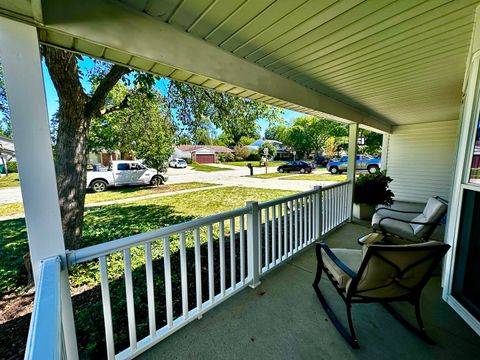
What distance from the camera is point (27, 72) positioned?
3.55ft

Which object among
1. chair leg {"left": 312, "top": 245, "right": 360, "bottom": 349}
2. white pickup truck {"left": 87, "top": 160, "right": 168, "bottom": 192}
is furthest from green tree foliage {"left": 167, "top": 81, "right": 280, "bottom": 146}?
white pickup truck {"left": 87, "top": 160, "right": 168, "bottom": 192}

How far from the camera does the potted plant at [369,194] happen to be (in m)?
4.91

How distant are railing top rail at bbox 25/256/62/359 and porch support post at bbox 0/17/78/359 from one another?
0.18 metres

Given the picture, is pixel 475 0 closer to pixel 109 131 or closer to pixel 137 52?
pixel 137 52

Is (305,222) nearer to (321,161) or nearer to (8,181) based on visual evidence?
(8,181)

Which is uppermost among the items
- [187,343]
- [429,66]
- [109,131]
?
[429,66]

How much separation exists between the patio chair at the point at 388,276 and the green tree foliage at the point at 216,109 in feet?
12.6

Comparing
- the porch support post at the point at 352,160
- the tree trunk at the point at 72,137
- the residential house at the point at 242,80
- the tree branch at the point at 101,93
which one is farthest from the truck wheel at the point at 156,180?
the porch support post at the point at 352,160

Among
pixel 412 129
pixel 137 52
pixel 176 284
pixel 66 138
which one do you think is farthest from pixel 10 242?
pixel 412 129

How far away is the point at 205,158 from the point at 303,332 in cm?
3242

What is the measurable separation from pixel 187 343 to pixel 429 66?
12.5 ft

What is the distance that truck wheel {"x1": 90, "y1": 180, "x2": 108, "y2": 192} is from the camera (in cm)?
965

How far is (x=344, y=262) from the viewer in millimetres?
2072

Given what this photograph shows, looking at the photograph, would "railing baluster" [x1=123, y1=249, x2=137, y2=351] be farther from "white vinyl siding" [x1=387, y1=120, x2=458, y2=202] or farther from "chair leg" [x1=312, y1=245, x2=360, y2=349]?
"white vinyl siding" [x1=387, y1=120, x2=458, y2=202]
